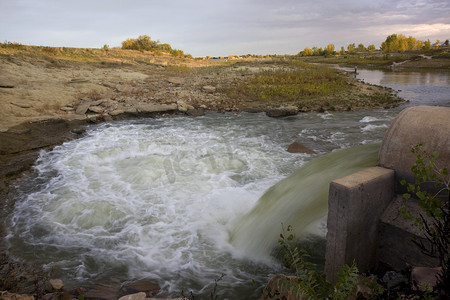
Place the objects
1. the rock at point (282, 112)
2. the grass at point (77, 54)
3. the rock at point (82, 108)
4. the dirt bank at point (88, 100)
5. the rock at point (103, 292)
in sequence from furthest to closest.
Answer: the grass at point (77, 54), the rock at point (282, 112), the rock at point (82, 108), the dirt bank at point (88, 100), the rock at point (103, 292)

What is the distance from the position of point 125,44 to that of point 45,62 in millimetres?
25082

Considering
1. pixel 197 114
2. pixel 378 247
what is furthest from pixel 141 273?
pixel 197 114

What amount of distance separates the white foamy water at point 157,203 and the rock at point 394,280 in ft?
5.30

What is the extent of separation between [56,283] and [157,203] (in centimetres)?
285

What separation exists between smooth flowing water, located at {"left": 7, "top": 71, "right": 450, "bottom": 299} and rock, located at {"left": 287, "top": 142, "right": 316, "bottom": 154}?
31 cm

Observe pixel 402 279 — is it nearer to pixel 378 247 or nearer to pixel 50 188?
pixel 378 247

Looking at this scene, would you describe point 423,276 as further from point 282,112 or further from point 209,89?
point 209,89

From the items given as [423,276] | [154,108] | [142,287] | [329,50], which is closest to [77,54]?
[154,108]

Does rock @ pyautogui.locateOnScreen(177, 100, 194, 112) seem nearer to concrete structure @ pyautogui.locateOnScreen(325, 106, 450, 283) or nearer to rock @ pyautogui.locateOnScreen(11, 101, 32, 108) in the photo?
rock @ pyautogui.locateOnScreen(11, 101, 32, 108)

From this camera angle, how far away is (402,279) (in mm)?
3414

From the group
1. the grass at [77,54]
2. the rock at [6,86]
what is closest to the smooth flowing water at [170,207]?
the rock at [6,86]

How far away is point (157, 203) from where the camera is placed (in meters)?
6.90

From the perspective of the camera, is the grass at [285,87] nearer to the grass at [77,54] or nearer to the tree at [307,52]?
the grass at [77,54]

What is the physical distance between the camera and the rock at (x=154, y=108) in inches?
617
